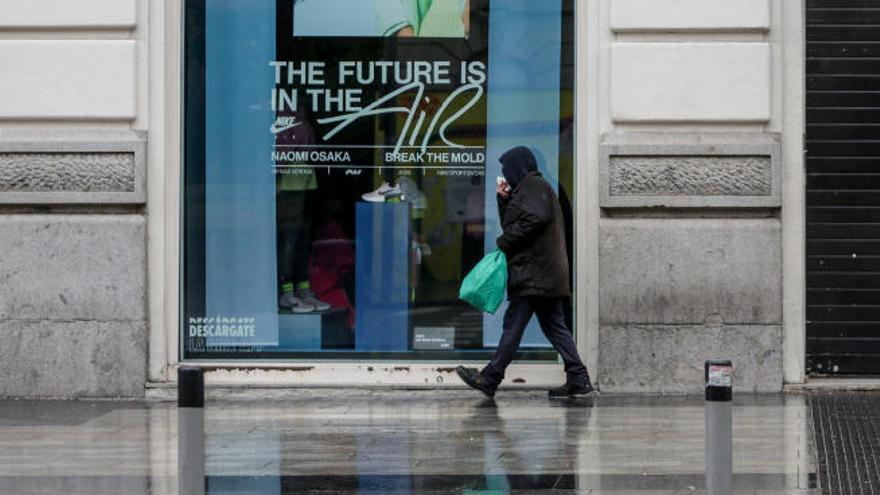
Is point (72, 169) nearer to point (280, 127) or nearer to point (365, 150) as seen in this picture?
point (280, 127)

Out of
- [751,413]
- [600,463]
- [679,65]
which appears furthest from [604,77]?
[600,463]

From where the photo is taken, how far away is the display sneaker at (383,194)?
12.7m

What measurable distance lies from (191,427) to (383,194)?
6.30 metres

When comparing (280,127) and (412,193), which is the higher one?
(280,127)

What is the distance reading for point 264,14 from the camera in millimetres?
12773

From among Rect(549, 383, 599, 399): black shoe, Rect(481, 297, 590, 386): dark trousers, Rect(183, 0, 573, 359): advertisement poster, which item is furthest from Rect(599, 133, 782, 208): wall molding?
Rect(549, 383, 599, 399): black shoe

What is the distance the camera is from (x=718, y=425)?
22.1ft

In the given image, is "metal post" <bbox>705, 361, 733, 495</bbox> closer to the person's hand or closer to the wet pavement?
the wet pavement

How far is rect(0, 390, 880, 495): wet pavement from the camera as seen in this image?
342 inches

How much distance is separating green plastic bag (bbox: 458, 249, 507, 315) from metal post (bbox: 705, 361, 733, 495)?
501 cm

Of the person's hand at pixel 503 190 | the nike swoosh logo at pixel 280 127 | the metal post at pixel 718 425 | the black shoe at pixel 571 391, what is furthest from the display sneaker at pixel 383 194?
the metal post at pixel 718 425

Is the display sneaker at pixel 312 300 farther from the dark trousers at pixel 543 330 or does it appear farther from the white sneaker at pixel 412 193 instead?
the dark trousers at pixel 543 330

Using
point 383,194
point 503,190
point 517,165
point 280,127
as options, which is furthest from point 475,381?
point 280,127

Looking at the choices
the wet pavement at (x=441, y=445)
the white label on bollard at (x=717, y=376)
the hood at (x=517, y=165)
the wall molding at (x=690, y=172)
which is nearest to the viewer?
the white label on bollard at (x=717, y=376)
